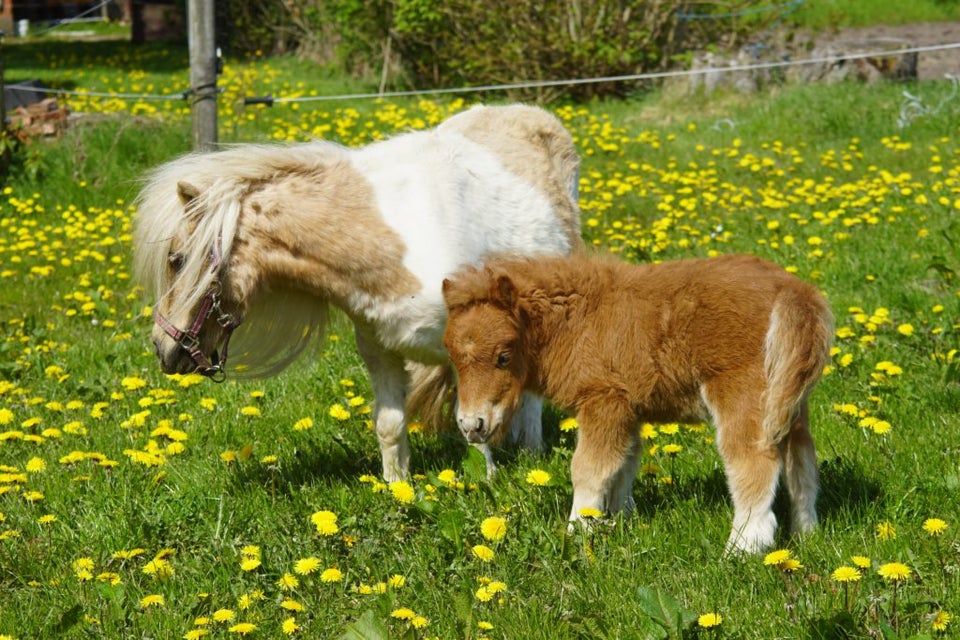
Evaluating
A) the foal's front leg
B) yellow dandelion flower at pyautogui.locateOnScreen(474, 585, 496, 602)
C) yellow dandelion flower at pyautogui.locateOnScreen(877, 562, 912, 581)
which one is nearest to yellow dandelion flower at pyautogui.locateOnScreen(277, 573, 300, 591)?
yellow dandelion flower at pyautogui.locateOnScreen(474, 585, 496, 602)

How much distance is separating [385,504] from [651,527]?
1.06 meters

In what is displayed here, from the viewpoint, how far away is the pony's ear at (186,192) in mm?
4594

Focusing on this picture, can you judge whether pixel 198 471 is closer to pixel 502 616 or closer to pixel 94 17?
pixel 502 616

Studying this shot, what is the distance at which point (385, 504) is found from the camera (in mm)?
4465

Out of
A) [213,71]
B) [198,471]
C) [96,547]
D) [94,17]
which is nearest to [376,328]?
[198,471]

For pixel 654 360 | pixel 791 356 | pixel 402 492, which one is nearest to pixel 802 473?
pixel 791 356

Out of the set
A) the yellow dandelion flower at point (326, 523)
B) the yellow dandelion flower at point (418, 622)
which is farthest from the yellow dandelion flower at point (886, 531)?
the yellow dandelion flower at point (326, 523)

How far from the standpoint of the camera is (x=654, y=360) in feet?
13.0

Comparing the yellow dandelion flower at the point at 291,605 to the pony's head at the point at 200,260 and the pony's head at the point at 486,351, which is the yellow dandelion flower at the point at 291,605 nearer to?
the pony's head at the point at 486,351

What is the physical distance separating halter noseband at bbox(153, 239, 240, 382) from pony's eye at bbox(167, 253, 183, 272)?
0.58 ft

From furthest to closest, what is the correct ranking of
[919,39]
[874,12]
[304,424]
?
[874,12], [919,39], [304,424]

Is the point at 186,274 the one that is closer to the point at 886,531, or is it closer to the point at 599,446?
the point at 599,446

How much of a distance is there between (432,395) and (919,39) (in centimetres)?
1421

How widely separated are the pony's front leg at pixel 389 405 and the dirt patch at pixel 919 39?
32.0 ft
